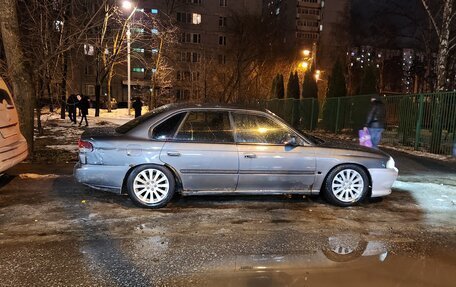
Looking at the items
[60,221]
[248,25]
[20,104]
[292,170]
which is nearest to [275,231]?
[292,170]

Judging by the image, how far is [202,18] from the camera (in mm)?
64875

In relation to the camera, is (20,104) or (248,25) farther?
(248,25)

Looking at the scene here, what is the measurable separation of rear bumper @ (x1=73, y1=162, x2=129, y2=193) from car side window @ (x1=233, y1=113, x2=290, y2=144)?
1725 millimetres

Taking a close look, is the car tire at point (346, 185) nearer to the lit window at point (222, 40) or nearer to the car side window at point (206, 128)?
the car side window at point (206, 128)

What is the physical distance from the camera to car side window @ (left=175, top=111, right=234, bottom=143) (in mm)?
6297

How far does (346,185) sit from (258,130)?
5.22ft

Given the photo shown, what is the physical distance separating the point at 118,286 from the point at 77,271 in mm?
538

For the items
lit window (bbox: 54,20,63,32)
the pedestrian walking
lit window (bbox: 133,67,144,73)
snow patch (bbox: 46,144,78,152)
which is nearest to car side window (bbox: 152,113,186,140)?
snow patch (bbox: 46,144,78,152)

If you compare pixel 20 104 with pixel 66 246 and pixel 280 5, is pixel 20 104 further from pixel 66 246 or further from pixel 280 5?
pixel 280 5

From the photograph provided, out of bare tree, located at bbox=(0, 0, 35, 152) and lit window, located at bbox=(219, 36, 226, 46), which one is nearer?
bare tree, located at bbox=(0, 0, 35, 152)

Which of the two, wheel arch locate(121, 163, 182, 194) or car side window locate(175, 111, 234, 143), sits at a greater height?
car side window locate(175, 111, 234, 143)

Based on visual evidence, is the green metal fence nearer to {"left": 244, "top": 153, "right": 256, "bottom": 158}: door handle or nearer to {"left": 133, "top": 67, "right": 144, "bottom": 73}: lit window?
{"left": 244, "top": 153, "right": 256, "bottom": 158}: door handle

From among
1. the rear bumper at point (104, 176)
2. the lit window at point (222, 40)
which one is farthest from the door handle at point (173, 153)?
the lit window at point (222, 40)

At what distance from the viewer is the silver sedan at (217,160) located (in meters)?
6.15
